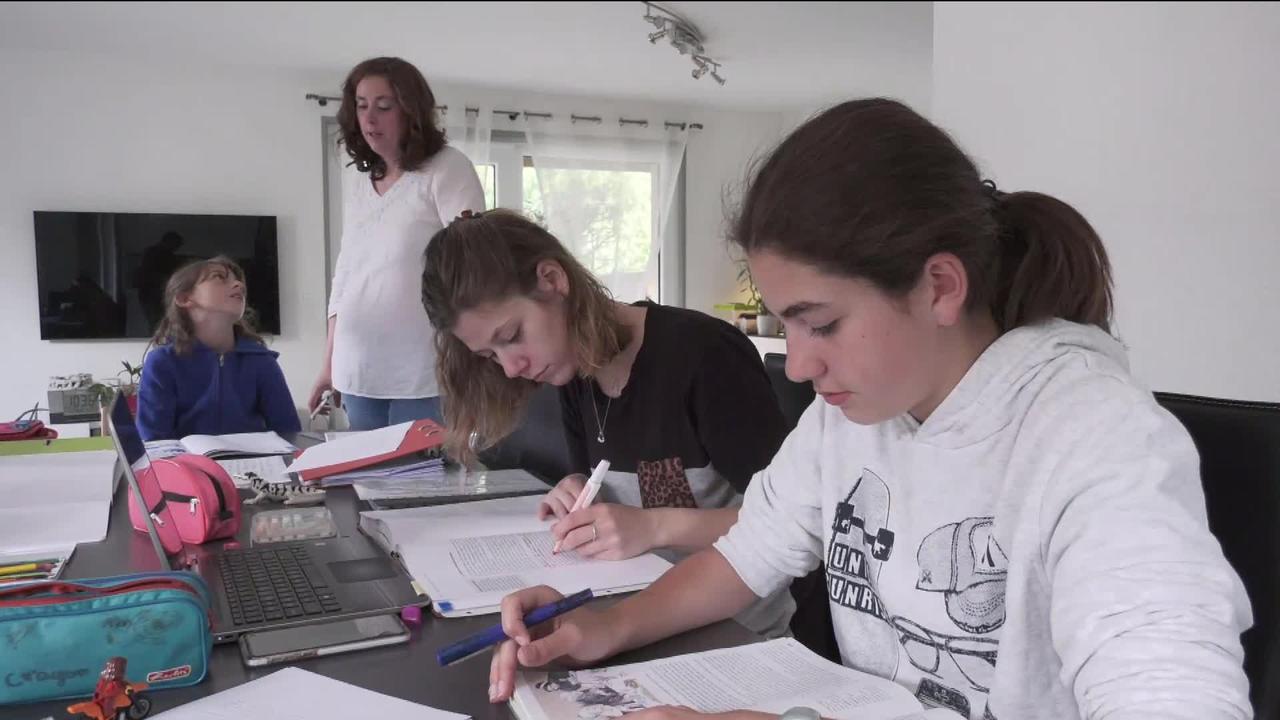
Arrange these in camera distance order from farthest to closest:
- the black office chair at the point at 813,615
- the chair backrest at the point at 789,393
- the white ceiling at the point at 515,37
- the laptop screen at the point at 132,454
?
the white ceiling at the point at 515,37 < the chair backrest at the point at 789,393 < the black office chair at the point at 813,615 < the laptop screen at the point at 132,454

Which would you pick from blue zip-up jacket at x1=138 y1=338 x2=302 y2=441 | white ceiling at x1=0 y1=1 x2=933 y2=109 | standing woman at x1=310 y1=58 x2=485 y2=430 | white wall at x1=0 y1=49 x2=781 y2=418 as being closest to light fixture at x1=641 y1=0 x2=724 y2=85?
white ceiling at x1=0 y1=1 x2=933 y2=109

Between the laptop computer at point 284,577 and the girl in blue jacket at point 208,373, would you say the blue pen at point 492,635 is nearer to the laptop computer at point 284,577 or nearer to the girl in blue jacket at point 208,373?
the laptop computer at point 284,577

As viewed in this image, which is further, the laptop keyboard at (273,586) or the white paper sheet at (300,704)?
the laptop keyboard at (273,586)

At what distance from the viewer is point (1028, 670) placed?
0.62 metres

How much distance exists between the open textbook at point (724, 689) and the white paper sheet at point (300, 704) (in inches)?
2.8

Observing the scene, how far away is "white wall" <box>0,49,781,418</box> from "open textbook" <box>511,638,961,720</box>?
2.86 m

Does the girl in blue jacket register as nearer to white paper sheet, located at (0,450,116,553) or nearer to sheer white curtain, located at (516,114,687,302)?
white paper sheet, located at (0,450,116,553)

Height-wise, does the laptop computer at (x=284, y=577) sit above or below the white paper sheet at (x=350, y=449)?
below

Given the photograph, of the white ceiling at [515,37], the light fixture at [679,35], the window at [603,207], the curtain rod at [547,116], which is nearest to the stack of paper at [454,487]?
the white ceiling at [515,37]

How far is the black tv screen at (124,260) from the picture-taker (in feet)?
11.6

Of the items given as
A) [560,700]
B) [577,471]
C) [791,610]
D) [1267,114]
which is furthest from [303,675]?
[1267,114]

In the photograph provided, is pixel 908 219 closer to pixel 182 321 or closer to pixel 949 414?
pixel 949 414

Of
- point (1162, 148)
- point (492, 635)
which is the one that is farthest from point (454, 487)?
point (1162, 148)

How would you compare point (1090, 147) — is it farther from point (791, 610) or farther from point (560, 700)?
point (560, 700)
